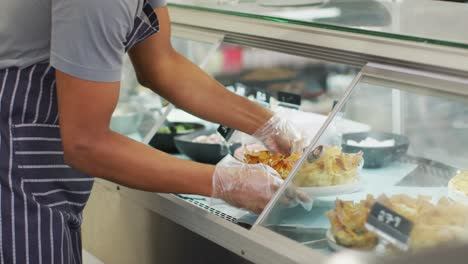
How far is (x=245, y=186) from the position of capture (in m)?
1.61

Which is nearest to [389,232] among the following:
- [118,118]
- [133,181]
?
[133,181]

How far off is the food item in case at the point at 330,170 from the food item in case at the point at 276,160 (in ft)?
0.34

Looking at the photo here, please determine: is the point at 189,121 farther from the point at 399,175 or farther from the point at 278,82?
the point at 399,175

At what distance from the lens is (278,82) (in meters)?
2.60

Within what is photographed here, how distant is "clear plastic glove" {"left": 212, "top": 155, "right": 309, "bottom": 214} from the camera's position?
159 centimetres

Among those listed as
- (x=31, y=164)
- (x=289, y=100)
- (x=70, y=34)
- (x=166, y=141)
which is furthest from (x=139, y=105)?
(x=70, y=34)

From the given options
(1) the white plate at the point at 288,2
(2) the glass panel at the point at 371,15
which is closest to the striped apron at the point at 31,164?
(2) the glass panel at the point at 371,15

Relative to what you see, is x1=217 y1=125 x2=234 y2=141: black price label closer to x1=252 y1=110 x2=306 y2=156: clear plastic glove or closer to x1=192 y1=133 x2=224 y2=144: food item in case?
x1=192 y1=133 x2=224 y2=144: food item in case

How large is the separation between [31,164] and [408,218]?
34.8 inches

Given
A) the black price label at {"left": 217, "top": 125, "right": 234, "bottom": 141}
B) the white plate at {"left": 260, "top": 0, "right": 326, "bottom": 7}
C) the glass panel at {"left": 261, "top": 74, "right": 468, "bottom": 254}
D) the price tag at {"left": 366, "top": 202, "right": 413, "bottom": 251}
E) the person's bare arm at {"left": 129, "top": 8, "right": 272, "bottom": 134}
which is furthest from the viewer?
the black price label at {"left": 217, "top": 125, "right": 234, "bottom": 141}

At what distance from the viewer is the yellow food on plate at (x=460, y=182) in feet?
5.12

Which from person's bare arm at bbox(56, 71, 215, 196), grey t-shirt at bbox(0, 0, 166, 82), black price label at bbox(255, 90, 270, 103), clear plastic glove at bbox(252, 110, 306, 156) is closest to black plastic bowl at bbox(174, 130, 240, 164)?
black price label at bbox(255, 90, 270, 103)

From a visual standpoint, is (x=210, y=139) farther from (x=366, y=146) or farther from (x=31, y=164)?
(x=31, y=164)

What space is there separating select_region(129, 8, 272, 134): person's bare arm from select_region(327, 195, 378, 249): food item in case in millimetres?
491
